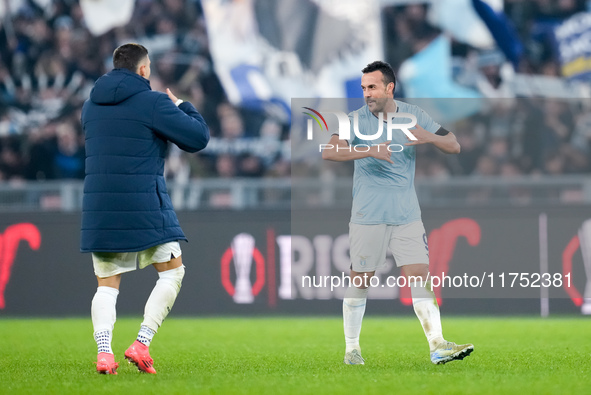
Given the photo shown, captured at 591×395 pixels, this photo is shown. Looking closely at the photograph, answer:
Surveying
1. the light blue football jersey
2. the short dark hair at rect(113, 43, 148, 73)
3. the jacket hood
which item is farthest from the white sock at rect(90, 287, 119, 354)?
the light blue football jersey

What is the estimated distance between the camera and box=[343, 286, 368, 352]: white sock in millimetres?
6844

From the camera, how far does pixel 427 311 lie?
259 inches

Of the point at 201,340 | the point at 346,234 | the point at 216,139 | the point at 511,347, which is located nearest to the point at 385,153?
the point at 511,347

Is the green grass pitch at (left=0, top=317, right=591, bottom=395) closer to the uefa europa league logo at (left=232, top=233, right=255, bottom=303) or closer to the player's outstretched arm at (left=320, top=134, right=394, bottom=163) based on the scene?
→ the uefa europa league logo at (left=232, top=233, right=255, bottom=303)

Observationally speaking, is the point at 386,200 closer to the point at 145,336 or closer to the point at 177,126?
the point at 177,126

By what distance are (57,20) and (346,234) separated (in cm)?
624

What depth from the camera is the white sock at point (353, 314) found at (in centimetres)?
684

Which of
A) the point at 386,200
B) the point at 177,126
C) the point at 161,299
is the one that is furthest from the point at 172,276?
the point at 386,200

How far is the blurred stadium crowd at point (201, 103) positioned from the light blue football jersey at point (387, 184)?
6.78 meters

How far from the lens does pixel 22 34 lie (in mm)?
15188

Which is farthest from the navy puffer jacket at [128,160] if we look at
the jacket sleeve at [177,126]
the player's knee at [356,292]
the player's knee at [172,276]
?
the player's knee at [356,292]

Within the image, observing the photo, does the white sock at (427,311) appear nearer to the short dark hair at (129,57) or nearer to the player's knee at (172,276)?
the player's knee at (172,276)

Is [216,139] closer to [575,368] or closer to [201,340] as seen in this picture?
[201,340]

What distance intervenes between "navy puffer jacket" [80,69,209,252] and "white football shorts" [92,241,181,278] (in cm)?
11
